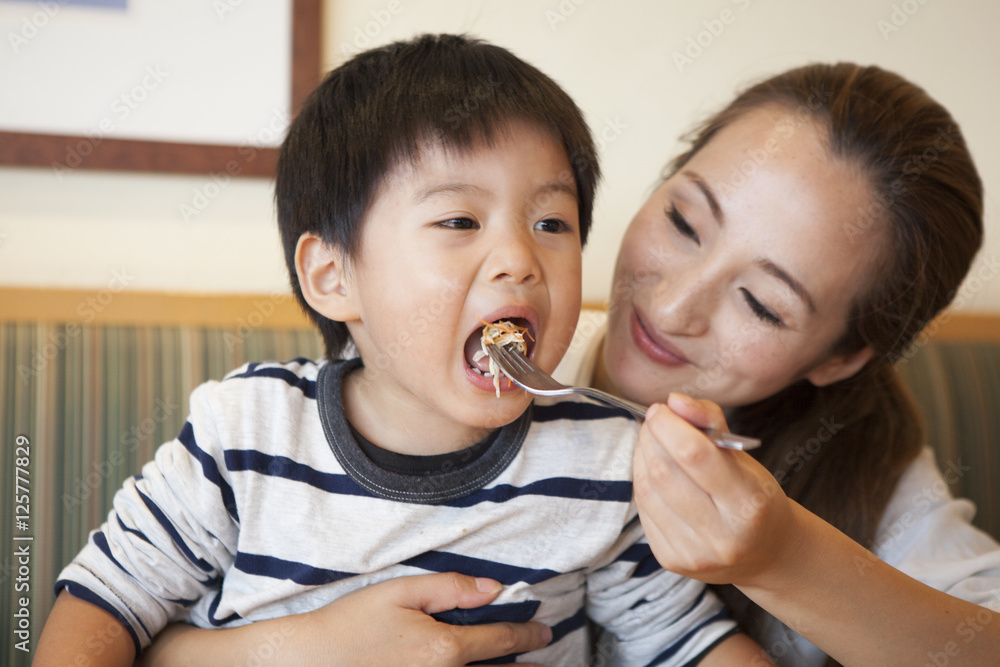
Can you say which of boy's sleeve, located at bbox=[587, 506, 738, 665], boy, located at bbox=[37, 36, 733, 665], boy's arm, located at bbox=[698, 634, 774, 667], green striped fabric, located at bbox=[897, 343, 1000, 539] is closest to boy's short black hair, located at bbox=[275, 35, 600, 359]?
boy, located at bbox=[37, 36, 733, 665]

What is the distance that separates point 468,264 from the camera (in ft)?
2.71

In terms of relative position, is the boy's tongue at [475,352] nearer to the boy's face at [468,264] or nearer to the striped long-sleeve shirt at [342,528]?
the boy's face at [468,264]

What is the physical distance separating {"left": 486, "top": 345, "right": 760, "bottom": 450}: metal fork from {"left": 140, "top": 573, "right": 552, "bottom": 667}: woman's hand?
30 centimetres

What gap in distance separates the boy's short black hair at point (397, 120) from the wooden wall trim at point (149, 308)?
563mm

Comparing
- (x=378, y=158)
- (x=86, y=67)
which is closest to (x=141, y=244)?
(x=86, y=67)

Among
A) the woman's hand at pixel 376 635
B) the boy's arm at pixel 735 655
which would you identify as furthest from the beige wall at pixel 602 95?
the boy's arm at pixel 735 655

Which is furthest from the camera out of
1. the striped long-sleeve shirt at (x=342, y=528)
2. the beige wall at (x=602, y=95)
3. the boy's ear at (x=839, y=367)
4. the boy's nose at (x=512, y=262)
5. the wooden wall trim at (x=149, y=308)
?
the beige wall at (x=602, y=95)

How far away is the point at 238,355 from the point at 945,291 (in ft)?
4.08

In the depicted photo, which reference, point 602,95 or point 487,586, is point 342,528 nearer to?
point 487,586

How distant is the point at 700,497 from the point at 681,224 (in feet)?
1.81

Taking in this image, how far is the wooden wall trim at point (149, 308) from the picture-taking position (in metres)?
1.41

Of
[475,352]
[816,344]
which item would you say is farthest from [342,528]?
[816,344]

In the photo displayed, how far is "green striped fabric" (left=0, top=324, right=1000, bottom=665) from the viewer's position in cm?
126

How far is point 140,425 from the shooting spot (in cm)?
134
